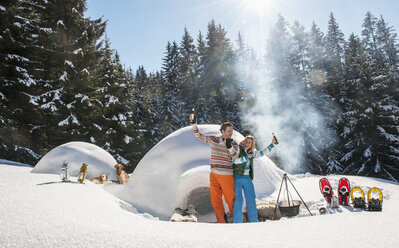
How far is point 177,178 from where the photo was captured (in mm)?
5961

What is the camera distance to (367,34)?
33.8 m

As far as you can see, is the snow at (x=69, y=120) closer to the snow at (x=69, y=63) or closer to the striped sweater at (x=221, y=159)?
the snow at (x=69, y=63)

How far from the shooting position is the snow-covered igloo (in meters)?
5.64

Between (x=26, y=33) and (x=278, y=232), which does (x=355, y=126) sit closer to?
(x=278, y=232)

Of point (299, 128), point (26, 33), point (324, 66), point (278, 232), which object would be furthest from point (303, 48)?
point (278, 232)

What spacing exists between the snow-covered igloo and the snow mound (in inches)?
117

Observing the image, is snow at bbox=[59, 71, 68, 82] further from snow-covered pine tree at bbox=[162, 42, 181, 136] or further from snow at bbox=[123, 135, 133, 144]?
snow-covered pine tree at bbox=[162, 42, 181, 136]

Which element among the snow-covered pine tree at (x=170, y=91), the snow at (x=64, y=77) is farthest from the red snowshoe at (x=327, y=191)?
the snow-covered pine tree at (x=170, y=91)

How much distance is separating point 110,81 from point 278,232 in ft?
59.9

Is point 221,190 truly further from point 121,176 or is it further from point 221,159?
point 121,176

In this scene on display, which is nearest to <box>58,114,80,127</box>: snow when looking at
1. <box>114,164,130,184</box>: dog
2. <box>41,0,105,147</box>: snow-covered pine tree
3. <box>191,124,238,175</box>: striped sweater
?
<box>41,0,105,147</box>: snow-covered pine tree

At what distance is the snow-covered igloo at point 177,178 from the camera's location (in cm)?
564

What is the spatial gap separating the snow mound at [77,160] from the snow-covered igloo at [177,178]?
117 inches

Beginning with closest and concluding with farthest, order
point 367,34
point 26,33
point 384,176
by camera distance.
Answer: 1. point 26,33
2. point 384,176
3. point 367,34
